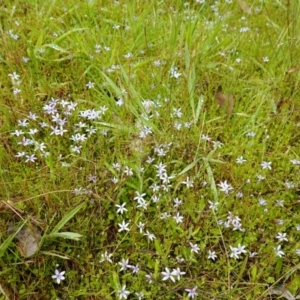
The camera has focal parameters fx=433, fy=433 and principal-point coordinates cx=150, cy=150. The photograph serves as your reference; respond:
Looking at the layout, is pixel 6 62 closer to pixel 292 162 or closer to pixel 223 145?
pixel 223 145

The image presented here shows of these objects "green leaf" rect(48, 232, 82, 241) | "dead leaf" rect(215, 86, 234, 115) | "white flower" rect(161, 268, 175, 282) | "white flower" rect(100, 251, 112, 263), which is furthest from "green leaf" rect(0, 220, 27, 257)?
"dead leaf" rect(215, 86, 234, 115)

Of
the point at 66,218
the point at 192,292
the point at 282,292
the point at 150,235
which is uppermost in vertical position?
the point at 66,218

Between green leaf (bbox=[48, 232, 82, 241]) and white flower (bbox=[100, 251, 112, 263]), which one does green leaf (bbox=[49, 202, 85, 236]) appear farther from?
white flower (bbox=[100, 251, 112, 263])

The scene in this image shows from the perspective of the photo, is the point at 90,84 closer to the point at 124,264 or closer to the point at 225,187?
the point at 225,187

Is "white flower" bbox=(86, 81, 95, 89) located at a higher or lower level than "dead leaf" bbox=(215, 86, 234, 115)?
higher

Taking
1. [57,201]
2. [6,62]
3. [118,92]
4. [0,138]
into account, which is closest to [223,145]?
[118,92]

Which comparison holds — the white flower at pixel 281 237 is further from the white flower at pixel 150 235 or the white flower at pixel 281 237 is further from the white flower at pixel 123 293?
the white flower at pixel 123 293

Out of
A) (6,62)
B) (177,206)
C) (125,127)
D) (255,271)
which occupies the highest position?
(6,62)

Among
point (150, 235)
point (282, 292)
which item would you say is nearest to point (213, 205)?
point (150, 235)
